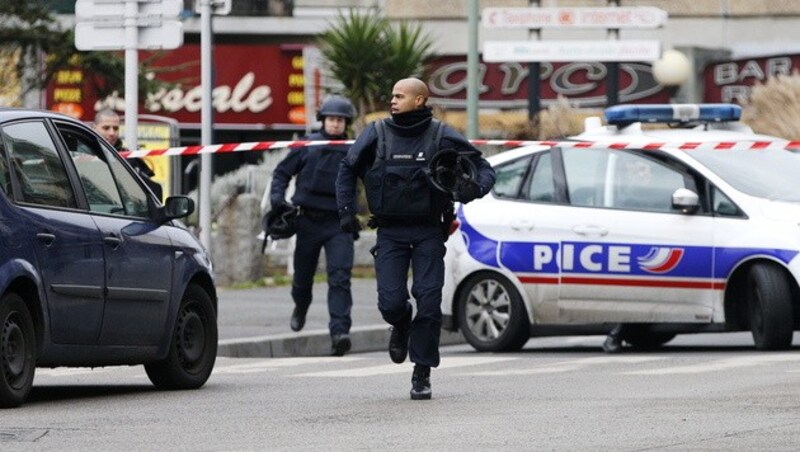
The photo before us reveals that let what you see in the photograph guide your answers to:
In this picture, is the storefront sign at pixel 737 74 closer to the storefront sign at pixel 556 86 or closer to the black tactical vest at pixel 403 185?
the storefront sign at pixel 556 86

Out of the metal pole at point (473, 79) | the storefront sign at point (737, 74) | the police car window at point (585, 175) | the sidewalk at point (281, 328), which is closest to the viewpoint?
the police car window at point (585, 175)

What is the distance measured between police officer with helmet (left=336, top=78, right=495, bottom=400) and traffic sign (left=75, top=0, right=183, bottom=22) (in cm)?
565

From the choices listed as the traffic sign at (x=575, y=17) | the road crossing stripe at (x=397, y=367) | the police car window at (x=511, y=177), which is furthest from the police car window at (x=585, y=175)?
the traffic sign at (x=575, y=17)

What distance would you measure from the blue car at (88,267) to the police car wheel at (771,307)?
401cm

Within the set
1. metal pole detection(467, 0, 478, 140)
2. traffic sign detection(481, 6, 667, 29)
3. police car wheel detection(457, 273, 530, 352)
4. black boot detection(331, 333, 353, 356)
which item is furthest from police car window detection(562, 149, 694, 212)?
traffic sign detection(481, 6, 667, 29)

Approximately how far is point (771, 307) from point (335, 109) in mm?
3440

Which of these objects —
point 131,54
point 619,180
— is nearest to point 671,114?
point 619,180

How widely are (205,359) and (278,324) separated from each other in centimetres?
608

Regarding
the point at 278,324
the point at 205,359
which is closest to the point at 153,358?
the point at 205,359

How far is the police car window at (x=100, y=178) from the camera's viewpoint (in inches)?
444

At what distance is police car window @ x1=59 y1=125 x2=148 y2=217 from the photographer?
11.3 metres

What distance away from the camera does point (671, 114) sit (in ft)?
52.6

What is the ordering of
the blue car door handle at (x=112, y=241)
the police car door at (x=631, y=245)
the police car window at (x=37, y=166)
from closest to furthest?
the police car window at (x=37, y=166), the blue car door handle at (x=112, y=241), the police car door at (x=631, y=245)

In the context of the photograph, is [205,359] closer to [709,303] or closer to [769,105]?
[709,303]
